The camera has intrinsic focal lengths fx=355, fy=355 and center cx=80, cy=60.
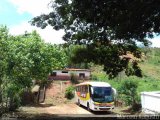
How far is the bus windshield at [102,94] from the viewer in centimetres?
3366

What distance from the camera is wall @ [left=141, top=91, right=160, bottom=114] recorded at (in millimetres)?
27823

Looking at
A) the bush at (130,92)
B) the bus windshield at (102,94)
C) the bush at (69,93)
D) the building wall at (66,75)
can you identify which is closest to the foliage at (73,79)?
the building wall at (66,75)

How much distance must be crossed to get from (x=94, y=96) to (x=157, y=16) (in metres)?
22.0

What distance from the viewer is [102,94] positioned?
33750mm

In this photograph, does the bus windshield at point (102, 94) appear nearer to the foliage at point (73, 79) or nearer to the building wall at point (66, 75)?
the foliage at point (73, 79)

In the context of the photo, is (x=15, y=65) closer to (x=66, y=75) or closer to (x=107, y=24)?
(x=107, y=24)

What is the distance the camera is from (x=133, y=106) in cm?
3541

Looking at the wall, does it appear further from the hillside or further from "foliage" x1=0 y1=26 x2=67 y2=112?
the hillside

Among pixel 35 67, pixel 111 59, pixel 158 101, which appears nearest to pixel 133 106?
pixel 158 101

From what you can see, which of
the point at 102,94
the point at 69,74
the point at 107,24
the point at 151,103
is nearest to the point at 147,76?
the point at 69,74

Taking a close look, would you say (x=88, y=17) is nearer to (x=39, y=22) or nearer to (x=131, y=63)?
(x=39, y=22)

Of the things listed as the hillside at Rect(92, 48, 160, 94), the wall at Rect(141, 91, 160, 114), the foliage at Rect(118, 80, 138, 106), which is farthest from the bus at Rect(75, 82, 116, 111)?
the hillside at Rect(92, 48, 160, 94)

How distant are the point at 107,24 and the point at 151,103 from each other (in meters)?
17.0

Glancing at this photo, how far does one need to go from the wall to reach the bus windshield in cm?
391
